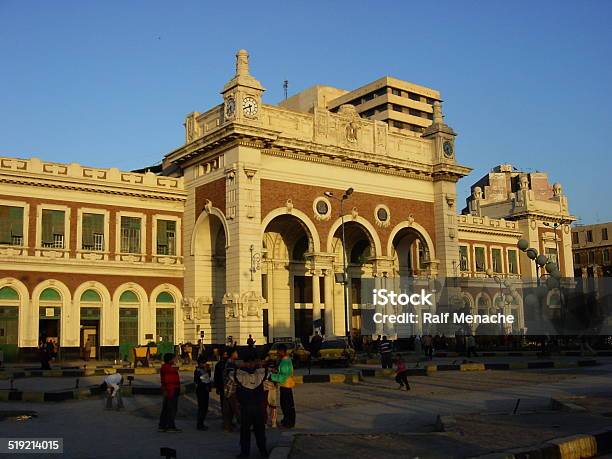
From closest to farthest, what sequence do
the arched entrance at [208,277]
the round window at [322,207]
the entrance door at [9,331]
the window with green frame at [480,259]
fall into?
the entrance door at [9,331], the arched entrance at [208,277], the round window at [322,207], the window with green frame at [480,259]

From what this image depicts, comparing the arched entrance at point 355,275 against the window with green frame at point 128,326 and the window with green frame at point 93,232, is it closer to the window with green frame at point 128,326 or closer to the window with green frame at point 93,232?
the window with green frame at point 128,326

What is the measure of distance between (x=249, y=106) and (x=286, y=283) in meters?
13.5

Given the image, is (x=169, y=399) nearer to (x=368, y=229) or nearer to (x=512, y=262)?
(x=368, y=229)

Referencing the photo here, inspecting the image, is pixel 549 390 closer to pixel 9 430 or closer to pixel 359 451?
pixel 359 451

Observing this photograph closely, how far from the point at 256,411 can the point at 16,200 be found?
3281cm

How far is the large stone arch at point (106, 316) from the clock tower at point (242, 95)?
1219 cm

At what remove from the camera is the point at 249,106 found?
134 ft

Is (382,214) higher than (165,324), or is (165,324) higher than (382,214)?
(382,214)

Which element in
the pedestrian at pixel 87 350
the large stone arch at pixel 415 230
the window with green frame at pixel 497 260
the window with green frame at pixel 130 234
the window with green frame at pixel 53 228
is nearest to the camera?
the pedestrian at pixel 87 350

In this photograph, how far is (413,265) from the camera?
58.2 meters

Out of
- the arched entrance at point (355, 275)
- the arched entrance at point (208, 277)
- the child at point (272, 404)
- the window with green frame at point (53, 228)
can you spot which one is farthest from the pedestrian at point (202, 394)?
the arched entrance at point (355, 275)

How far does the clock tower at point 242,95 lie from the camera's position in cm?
4041

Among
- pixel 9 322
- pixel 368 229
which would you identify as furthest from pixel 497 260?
pixel 9 322

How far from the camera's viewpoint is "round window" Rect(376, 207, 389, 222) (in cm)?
4734
